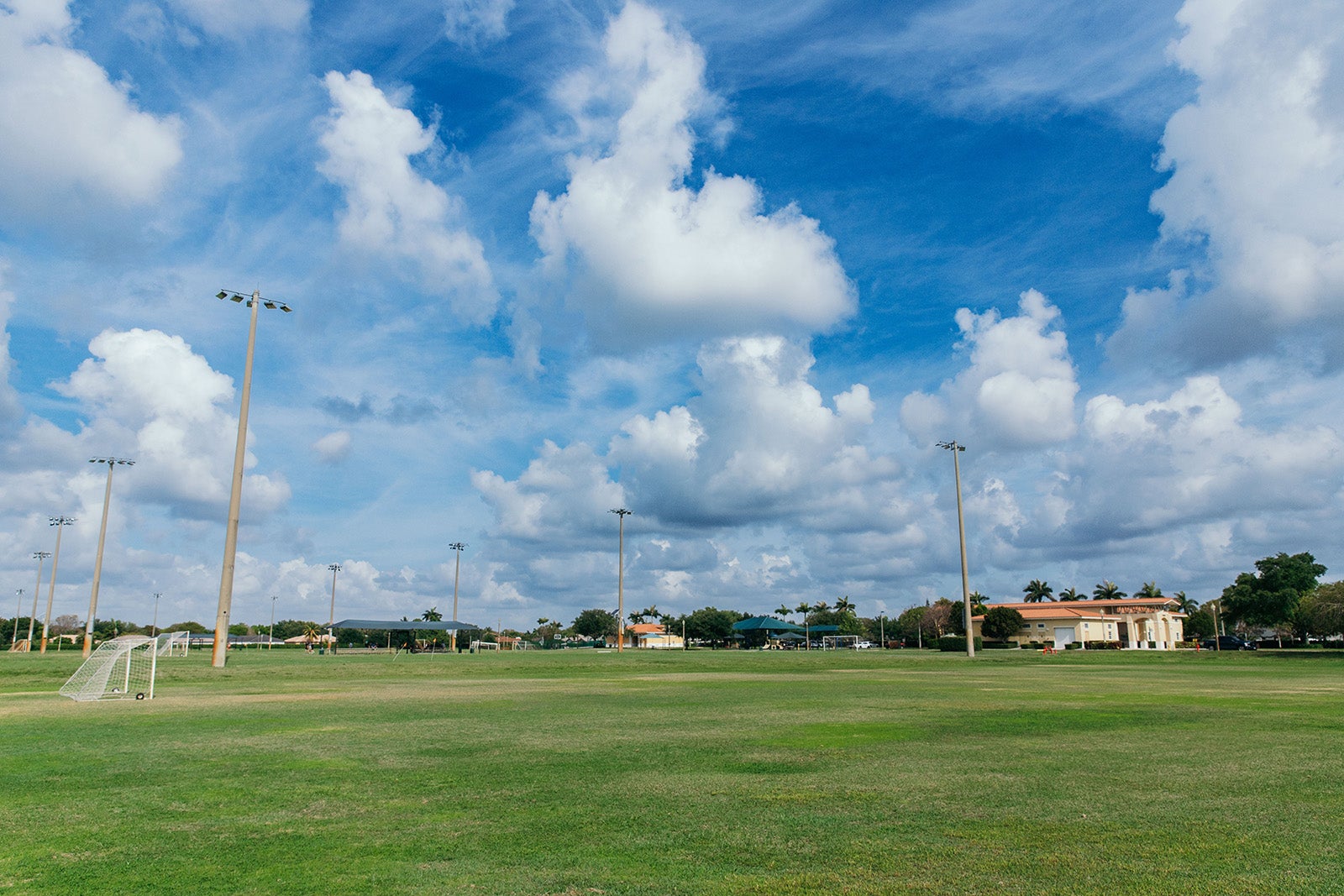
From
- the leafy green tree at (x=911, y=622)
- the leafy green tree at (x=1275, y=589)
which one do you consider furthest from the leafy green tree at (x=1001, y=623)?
the leafy green tree at (x=911, y=622)

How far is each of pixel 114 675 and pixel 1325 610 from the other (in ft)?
322

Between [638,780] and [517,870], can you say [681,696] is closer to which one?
[638,780]

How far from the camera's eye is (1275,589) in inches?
3853

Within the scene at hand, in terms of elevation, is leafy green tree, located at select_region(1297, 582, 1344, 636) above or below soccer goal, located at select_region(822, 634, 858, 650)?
above

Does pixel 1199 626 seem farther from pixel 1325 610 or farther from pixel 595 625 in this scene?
pixel 595 625

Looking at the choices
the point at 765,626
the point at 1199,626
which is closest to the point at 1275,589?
the point at 1199,626

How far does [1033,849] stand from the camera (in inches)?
258

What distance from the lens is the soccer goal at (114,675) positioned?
20.9 m

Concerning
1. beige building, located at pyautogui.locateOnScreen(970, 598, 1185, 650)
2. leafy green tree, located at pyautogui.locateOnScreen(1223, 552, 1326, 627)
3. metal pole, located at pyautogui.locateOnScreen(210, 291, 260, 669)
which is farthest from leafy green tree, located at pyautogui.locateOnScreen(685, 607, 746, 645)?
metal pole, located at pyautogui.locateOnScreen(210, 291, 260, 669)

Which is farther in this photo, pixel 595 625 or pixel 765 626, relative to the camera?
pixel 595 625

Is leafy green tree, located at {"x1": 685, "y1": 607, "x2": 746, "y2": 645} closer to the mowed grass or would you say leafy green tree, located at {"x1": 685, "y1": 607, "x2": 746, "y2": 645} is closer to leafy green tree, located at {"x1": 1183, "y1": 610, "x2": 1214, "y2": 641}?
leafy green tree, located at {"x1": 1183, "y1": 610, "x2": 1214, "y2": 641}

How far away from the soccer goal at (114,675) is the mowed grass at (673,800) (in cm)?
294

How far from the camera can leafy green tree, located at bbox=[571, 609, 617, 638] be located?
189m

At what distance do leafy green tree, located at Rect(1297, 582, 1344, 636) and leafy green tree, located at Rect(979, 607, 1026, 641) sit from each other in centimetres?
2955
